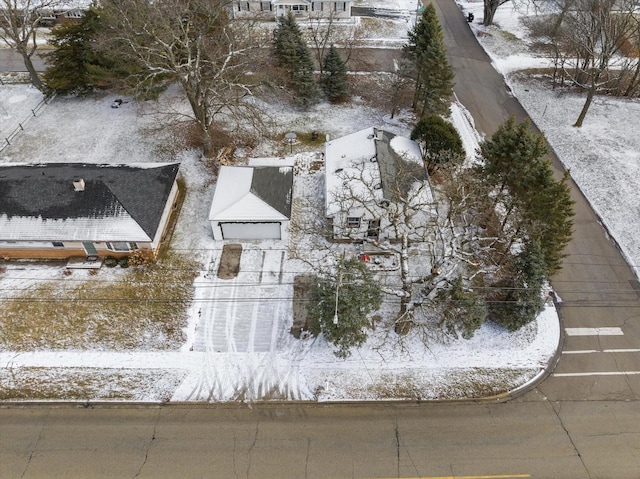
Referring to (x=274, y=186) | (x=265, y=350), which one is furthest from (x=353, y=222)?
(x=265, y=350)

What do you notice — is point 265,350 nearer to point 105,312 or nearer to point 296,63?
point 105,312

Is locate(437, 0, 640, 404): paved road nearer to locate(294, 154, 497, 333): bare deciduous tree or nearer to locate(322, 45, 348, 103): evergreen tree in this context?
locate(294, 154, 497, 333): bare deciduous tree

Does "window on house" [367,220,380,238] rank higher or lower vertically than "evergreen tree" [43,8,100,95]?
lower

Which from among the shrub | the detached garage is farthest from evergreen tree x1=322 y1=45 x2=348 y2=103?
the shrub

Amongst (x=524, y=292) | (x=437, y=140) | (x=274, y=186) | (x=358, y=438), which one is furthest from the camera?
(x=437, y=140)

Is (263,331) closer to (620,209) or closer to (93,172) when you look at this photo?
(93,172)

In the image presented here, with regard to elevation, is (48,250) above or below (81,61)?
below

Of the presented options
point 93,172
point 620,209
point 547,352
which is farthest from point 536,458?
point 93,172

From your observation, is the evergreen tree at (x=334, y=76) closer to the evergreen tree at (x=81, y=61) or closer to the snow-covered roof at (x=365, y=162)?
the snow-covered roof at (x=365, y=162)
